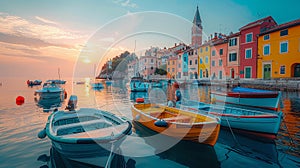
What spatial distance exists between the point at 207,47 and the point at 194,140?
32953mm

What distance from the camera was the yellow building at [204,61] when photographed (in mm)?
35344

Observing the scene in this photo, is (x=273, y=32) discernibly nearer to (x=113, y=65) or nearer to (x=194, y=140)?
(x=194, y=140)

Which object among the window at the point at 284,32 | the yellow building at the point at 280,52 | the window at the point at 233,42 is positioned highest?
the window at the point at 233,42

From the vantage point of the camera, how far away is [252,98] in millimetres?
11531

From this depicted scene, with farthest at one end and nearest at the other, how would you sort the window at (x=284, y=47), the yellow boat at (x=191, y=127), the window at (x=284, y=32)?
the window at (x=284, y=47) < the window at (x=284, y=32) < the yellow boat at (x=191, y=127)

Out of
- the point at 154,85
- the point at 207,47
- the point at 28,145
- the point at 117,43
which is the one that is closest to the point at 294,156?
the point at 117,43

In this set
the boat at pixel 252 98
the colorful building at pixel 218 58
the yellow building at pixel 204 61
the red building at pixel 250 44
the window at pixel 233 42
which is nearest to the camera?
the boat at pixel 252 98

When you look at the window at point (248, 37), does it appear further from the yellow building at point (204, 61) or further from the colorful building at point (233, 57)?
the yellow building at point (204, 61)

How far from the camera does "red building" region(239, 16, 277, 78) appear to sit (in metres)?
26.4

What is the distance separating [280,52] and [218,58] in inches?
Result: 419

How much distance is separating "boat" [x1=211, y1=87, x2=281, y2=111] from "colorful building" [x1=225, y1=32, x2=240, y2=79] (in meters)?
18.5

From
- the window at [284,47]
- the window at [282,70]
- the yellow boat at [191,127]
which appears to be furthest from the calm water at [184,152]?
the window at [284,47]

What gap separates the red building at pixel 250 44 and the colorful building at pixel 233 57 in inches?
27.6

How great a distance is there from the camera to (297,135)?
651 centimetres
